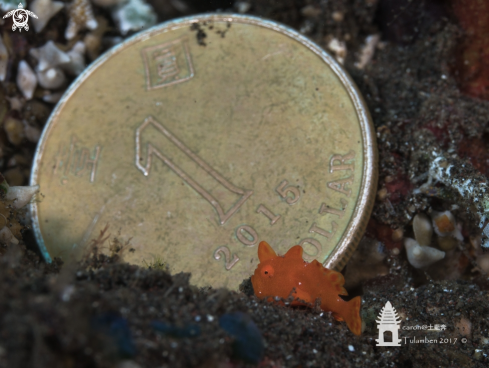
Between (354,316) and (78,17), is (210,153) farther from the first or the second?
(78,17)

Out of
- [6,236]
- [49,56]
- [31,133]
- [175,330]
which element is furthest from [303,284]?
[49,56]

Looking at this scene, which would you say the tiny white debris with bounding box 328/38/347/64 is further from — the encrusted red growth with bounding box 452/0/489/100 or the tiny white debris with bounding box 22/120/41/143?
the tiny white debris with bounding box 22/120/41/143

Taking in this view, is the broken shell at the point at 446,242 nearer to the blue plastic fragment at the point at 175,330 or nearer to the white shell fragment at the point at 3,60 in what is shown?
the blue plastic fragment at the point at 175,330

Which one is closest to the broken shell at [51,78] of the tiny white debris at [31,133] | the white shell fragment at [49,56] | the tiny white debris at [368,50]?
the white shell fragment at [49,56]

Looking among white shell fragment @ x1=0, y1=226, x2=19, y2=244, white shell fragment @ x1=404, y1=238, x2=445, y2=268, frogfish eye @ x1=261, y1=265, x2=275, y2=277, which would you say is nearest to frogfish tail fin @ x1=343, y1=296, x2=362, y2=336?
frogfish eye @ x1=261, y1=265, x2=275, y2=277

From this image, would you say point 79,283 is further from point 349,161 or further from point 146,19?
point 146,19

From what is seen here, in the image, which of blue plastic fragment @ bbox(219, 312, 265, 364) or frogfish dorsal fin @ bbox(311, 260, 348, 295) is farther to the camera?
frogfish dorsal fin @ bbox(311, 260, 348, 295)
